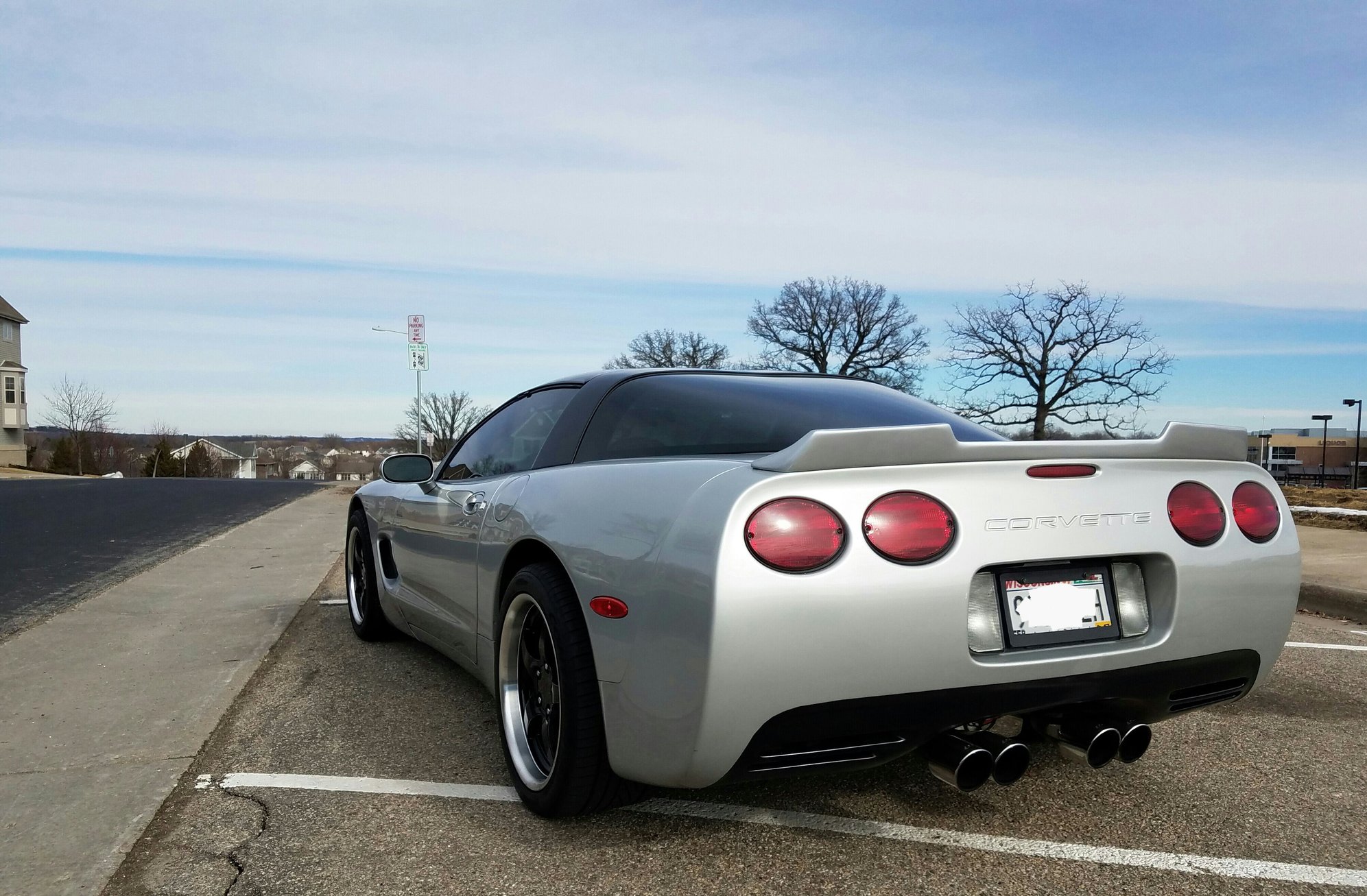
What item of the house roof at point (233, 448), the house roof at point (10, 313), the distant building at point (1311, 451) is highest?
the house roof at point (10, 313)

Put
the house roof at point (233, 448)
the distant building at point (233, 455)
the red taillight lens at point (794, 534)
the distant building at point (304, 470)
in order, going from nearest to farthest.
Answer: the red taillight lens at point (794, 534) → the distant building at point (233, 455) → the house roof at point (233, 448) → the distant building at point (304, 470)

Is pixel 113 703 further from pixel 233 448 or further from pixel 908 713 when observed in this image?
pixel 233 448

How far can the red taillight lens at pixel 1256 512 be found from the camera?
2650 mm

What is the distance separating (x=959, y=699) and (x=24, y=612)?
19.2ft

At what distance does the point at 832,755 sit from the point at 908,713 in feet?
0.65

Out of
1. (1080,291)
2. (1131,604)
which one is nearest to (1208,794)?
(1131,604)

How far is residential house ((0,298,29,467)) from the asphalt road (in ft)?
140

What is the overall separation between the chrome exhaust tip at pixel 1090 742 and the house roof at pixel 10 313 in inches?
2573

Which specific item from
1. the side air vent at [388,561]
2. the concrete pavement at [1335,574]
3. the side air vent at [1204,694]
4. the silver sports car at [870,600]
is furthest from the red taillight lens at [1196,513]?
the side air vent at [388,561]

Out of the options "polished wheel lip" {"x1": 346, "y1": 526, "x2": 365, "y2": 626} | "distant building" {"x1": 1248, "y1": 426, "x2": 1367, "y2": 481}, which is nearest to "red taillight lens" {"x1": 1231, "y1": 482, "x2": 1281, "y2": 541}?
"polished wheel lip" {"x1": 346, "y1": 526, "x2": 365, "y2": 626}

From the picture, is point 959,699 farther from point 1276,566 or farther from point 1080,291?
point 1080,291

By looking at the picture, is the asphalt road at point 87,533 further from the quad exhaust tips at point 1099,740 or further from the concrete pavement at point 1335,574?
the concrete pavement at point 1335,574

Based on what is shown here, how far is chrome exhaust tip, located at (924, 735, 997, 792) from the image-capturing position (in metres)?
2.38

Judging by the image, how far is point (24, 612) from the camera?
5.98 metres
